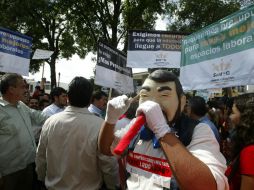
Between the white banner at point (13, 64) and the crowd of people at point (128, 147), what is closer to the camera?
the crowd of people at point (128, 147)

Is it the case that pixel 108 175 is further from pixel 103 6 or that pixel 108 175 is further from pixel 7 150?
pixel 103 6

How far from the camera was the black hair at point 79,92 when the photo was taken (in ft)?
8.96

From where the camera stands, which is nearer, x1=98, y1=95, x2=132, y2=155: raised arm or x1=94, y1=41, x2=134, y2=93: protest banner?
x1=98, y1=95, x2=132, y2=155: raised arm

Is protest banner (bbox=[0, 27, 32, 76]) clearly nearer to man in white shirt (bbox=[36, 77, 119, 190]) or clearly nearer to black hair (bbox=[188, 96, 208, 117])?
black hair (bbox=[188, 96, 208, 117])

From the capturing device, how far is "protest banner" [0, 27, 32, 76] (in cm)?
594

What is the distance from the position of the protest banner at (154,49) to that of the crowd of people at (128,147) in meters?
2.28

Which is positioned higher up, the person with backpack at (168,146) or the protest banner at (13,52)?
the protest banner at (13,52)

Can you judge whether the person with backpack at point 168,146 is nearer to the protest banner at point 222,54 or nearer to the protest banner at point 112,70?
the protest banner at point 222,54

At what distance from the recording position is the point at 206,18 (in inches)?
818

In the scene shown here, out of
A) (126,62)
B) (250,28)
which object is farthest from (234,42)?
(126,62)

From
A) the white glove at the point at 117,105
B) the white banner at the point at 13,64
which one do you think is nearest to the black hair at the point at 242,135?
the white glove at the point at 117,105

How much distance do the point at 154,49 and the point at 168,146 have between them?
19.1 feet

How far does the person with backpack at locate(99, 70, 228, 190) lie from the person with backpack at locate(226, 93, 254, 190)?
70 centimetres

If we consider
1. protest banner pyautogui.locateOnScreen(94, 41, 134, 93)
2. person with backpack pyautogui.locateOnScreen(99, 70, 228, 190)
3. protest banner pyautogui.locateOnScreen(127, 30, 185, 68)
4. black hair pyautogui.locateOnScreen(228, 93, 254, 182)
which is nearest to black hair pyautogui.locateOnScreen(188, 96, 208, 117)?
protest banner pyautogui.locateOnScreen(94, 41, 134, 93)
